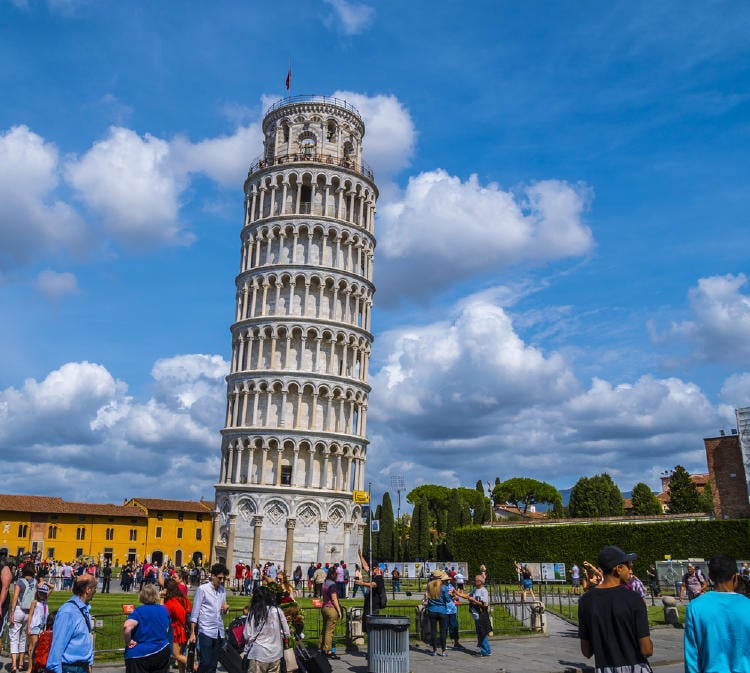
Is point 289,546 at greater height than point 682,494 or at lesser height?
lesser

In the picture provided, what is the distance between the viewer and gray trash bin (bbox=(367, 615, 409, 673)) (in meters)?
13.7

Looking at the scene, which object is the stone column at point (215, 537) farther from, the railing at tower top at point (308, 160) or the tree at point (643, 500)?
the tree at point (643, 500)

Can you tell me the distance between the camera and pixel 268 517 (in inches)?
1935

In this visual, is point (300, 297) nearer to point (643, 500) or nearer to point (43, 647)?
point (43, 647)

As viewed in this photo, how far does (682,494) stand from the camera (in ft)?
245

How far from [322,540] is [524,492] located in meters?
69.2

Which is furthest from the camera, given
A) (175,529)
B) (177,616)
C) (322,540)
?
(175,529)

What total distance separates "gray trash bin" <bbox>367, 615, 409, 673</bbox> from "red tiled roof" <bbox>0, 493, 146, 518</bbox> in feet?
245

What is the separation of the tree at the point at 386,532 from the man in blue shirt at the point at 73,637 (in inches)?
2748

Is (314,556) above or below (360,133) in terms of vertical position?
below

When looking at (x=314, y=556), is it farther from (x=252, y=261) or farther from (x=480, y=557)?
(x=252, y=261)

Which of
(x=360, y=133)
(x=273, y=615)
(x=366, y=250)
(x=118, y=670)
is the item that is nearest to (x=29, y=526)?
(x=366, y=250)

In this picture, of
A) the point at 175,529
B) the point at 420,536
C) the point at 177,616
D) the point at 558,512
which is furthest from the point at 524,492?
the point at 177,616

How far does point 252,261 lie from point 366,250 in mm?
9091
